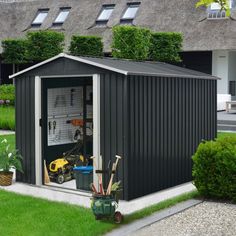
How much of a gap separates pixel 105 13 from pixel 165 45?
312 inches

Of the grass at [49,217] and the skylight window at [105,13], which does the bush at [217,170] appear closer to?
the grass at [49,217]

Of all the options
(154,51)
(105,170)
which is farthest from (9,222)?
(154,51)

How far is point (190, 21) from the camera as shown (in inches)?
1310

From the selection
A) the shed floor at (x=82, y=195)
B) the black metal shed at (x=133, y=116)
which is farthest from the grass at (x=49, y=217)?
the black metal shed at (x=133, y=116)

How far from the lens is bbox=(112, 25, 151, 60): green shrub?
2761 centimetres

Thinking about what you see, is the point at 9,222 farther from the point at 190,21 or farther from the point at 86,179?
the point at 190,21

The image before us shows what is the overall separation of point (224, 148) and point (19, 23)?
106ft

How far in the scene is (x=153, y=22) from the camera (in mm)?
34000

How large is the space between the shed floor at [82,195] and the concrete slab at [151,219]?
16.6 inches

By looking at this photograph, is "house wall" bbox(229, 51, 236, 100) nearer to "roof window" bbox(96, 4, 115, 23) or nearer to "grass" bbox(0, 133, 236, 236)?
"roof window" bbox(96, 4, 115, 23)

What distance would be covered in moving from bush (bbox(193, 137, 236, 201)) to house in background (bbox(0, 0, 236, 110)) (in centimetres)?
1820

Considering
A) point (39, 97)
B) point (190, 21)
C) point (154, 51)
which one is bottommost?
point (39, 97)

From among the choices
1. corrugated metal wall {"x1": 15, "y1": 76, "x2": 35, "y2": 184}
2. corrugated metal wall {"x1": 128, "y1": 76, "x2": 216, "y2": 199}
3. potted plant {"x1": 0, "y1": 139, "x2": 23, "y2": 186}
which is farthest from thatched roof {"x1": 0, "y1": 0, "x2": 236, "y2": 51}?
potted plant {"x1": 0, "y1": 139, "x2": 23, "y2": 186}

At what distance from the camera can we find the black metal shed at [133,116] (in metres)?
9.17
